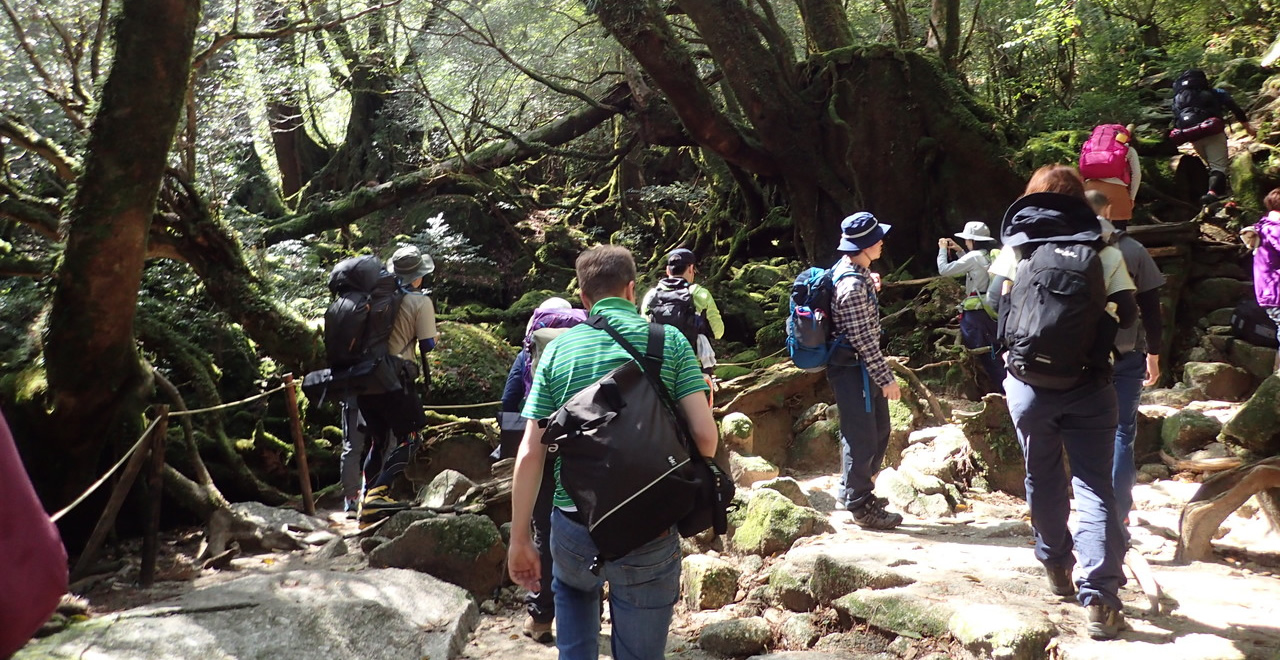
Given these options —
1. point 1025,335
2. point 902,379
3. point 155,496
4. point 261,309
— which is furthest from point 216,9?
point 1025,335

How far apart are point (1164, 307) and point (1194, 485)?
3.95 meters

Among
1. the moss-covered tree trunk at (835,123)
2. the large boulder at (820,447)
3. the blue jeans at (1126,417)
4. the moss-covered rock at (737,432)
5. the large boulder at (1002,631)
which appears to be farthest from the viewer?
the moss-covered tree trunk at (835,123)

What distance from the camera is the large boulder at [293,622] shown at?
3.75 m

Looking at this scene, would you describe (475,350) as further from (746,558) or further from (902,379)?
(746,558)

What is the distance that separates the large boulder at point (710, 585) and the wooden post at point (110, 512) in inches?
137

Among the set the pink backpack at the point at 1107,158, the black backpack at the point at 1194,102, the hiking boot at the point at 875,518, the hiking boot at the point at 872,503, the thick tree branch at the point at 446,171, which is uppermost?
the thick tree branch at the point at 446,171

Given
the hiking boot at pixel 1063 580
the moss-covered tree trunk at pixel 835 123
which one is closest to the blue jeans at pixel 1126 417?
the hiking boot at pixel 1063 580

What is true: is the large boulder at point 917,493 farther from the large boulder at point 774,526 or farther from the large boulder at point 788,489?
the large boulder at point 774,526

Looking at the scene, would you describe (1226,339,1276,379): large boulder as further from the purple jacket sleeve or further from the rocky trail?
the purple jacket sleeve

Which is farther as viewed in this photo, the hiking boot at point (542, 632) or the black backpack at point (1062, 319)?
the hiking boot at point (542, 632)

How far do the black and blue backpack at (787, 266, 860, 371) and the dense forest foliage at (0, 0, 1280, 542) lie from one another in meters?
4.23

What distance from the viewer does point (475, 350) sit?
34.7ft

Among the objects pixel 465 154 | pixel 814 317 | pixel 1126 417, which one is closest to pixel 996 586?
pixel 1126 417

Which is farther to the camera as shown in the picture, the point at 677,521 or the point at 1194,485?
the point at 1194,485
